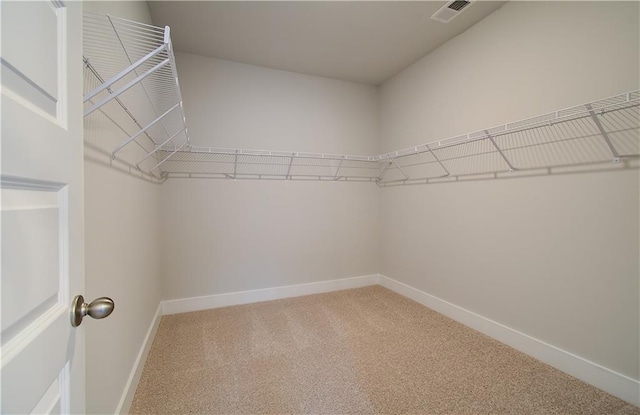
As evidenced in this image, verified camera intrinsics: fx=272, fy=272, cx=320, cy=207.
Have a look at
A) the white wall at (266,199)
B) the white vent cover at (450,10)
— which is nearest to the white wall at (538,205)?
the white vent cover at (450,10)

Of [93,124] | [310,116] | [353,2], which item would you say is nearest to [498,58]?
[353,2]

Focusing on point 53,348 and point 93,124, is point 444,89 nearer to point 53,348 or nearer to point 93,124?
point 93,124

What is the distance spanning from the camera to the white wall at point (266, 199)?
2562mm

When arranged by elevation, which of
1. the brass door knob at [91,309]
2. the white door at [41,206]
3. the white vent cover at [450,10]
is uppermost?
the white vent cover at [450,10]

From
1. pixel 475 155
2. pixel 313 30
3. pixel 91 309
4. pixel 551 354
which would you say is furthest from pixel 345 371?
pixel 313 30

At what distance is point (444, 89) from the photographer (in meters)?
2.44

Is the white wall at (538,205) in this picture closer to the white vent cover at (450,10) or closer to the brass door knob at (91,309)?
the white vent cover at (450,10)

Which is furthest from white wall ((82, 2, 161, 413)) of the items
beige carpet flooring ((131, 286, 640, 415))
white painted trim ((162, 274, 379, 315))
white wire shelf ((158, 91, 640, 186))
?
white wire shelf ((158, 91, 640, 186))

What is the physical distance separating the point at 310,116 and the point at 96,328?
2.56 metres

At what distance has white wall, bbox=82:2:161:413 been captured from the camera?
0.99m

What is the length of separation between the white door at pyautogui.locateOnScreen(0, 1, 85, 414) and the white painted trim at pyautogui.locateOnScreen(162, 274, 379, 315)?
2.11 meters

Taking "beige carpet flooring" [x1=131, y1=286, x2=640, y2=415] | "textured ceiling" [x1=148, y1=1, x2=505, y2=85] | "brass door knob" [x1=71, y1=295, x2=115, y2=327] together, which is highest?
"textured ceiling" [x1=148, y1=1, x2=505, y2=85]

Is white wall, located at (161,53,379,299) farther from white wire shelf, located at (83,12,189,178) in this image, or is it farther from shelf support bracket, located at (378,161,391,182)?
white wire shelf, located at (83,12,189,178)

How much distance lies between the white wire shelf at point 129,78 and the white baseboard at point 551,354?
2.56m
